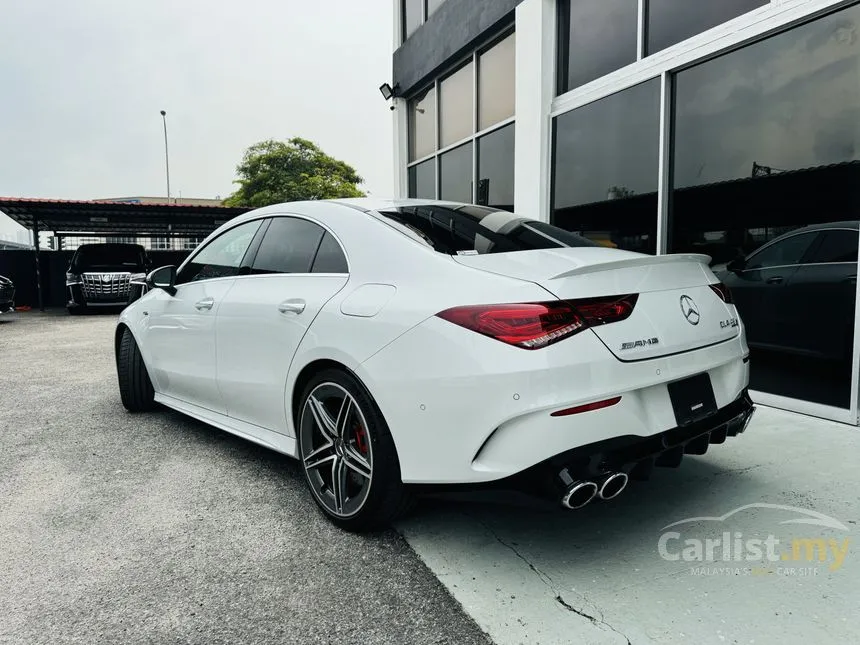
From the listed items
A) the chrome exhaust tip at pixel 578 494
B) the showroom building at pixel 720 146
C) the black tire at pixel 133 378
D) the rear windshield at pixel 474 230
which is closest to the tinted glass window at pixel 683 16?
the showroom building at pixel 720 146

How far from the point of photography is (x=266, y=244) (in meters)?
3.29

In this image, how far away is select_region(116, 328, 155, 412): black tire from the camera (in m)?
4.52

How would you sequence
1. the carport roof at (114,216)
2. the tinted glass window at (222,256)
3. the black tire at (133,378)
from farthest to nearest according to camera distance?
the carport roof at (114,216), the black tire at (133,378), the tinted glass window at (222,256)

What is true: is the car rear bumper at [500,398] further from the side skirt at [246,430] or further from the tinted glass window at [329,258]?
the side skirt at [246,430]

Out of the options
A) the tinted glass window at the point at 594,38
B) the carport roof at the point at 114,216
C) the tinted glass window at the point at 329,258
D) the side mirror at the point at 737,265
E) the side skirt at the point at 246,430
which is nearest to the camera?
the tinted glass window at the point at 329,258

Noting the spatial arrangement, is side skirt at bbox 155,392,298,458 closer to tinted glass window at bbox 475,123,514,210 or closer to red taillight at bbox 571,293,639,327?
red taillight at bbox 571,293,639,327

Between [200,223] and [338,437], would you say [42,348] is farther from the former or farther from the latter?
[200,223]

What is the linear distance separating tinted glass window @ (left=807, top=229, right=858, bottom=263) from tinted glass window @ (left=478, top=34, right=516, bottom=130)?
4729 mm

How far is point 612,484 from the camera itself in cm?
204

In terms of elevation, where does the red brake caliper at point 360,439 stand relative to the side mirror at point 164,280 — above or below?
below

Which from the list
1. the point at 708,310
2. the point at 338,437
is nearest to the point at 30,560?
the point at 338,437

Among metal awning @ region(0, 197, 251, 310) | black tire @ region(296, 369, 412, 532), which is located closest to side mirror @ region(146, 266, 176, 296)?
black tire @ region(296, 369, 412, 532)

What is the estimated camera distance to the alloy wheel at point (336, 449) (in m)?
2.48

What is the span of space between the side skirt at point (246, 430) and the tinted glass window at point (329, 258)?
82 cm
